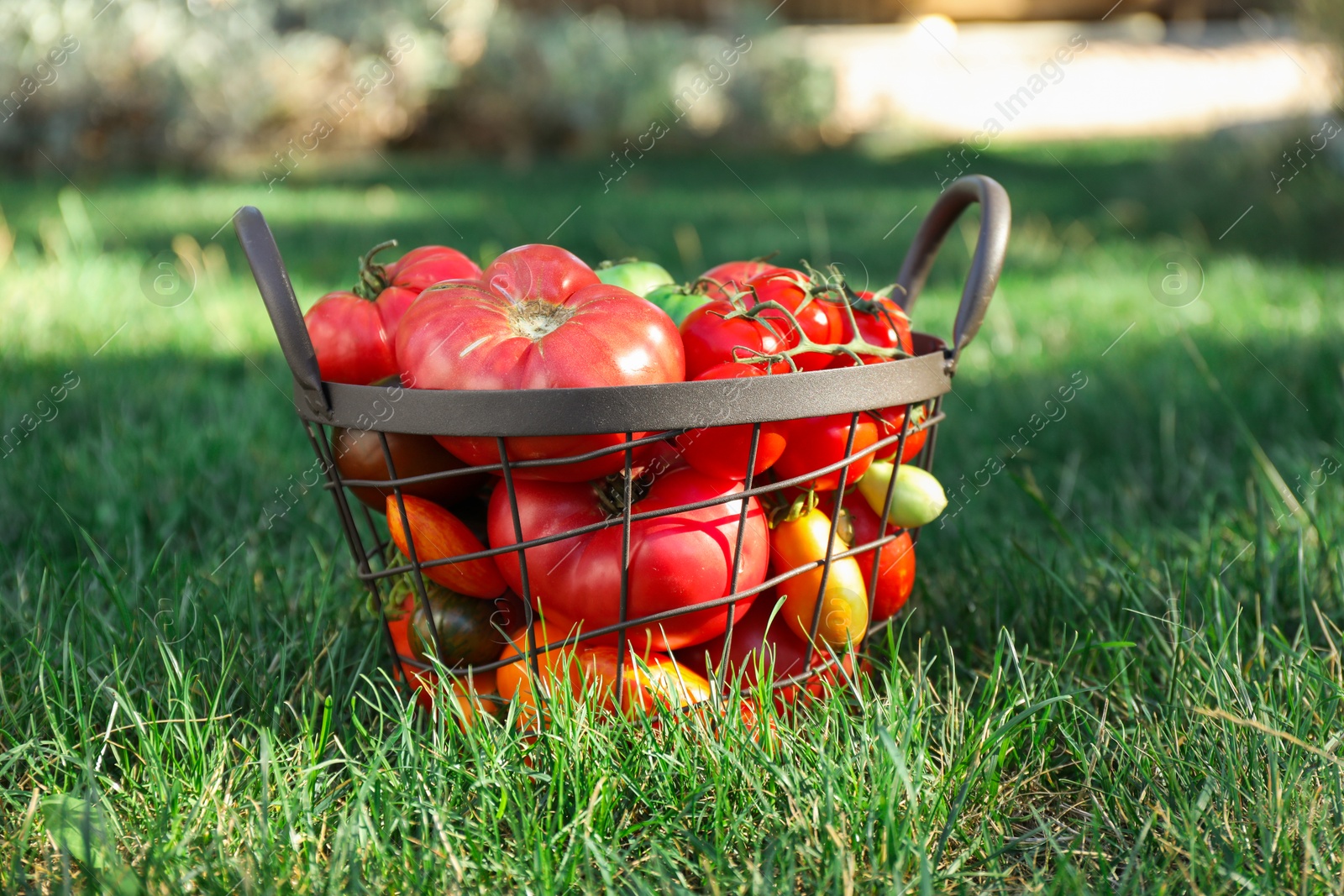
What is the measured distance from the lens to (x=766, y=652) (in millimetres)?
1274

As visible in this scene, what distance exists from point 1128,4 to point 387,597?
18477 millimetres

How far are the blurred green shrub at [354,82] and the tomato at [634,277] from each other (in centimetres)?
592

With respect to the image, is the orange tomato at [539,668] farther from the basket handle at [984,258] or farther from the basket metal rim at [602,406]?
the basket handle at [984,258]

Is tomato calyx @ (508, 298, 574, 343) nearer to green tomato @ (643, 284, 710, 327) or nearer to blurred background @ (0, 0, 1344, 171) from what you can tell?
green tomato @ (643, 284, 710, 327)

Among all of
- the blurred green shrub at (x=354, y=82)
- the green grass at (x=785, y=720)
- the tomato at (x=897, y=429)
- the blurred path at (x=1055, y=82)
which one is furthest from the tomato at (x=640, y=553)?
the blurred path at (x=1055, y=82)

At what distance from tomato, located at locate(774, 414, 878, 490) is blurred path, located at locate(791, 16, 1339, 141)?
9350mm

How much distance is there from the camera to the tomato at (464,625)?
1.26 metres

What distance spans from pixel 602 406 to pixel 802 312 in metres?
0.36

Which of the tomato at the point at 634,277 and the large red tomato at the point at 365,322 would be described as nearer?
the large red tomato at the point at 365,322

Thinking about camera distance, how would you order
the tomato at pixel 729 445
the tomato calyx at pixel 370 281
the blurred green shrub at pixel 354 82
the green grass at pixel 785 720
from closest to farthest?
the green grass at pixel 785 720, the tomato at pixel 729 445, the tomato calyx at pixel 370 281, the blurred green shrub at pixel 354 82

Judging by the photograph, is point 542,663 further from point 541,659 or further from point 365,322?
point 365,322

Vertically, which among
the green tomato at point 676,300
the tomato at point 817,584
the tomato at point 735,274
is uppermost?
the tomato at point 735,274

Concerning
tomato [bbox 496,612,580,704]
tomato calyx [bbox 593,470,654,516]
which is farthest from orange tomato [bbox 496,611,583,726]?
tomato calyx [bbox 593,470,654,516]

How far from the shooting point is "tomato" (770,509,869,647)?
1.26 metres
